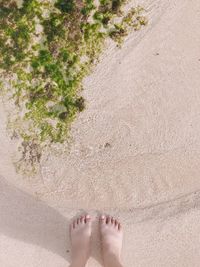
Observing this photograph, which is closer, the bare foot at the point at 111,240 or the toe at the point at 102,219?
the bare foot at the point at 111,240

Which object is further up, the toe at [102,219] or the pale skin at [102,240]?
the toe at [102,219]

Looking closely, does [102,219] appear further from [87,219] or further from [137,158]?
[137,158]

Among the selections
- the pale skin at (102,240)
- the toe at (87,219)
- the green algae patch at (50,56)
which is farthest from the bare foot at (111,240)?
the green algae patch at (50,56)

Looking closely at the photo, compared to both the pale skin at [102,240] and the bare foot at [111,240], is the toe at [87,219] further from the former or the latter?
the bare foot at [111,240]

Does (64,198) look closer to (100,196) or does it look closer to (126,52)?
(100,196)

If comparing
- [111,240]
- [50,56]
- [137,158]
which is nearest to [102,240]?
[111,240]

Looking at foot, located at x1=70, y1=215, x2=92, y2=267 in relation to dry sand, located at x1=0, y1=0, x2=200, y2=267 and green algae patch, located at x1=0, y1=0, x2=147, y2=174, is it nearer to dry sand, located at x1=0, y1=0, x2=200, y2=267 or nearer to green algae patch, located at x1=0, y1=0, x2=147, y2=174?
dry sand, located at x1=0, y1=0, x2=200, y2=267

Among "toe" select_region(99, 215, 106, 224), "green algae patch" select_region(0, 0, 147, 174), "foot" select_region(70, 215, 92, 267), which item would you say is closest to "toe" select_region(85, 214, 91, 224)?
"foot" select_region(70, 215, 92, 267)
